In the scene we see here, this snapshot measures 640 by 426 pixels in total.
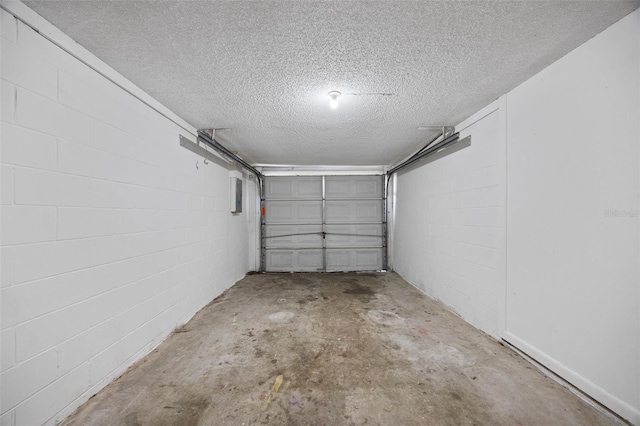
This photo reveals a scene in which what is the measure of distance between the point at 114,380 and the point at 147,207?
4.40ft

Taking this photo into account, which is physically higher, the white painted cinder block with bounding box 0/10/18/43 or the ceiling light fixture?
the ceiling light fixture

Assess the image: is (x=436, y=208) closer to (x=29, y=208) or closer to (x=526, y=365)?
(x=526, y=365)

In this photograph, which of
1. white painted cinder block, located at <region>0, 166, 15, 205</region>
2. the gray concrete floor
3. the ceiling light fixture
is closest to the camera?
white painted cinder block, located at <region>0, 166, 15, 205</region>

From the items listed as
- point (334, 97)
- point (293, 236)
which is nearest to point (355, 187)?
point (293, 236)

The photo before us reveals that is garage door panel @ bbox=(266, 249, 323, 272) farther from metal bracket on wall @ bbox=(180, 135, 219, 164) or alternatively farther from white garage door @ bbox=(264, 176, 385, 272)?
metal bracket on wall @ bbox=(180, 135, 219, 164)

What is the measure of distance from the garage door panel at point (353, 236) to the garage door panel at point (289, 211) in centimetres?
56

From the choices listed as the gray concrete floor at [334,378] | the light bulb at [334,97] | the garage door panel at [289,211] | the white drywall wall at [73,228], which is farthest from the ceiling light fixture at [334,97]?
the garage door panel at [289,211]

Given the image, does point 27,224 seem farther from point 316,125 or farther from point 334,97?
point 316,125

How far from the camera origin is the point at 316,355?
6.77 feet

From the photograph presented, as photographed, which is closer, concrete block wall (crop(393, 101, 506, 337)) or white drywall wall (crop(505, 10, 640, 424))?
white drywall wall (crop(505, 10, 640, 424))

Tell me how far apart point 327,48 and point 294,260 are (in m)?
4.45

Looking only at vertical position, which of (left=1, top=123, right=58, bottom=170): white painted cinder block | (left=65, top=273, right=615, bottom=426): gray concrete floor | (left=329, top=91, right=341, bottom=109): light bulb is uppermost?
(left=329, top=91, right=341, bottom=109): light bulb

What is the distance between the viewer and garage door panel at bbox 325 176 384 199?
17.7 feet

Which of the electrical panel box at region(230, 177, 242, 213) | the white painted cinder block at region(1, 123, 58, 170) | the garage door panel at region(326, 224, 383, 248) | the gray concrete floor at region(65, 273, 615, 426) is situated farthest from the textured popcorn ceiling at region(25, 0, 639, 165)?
the garage door panel at region(326, 224, 383, 248)
